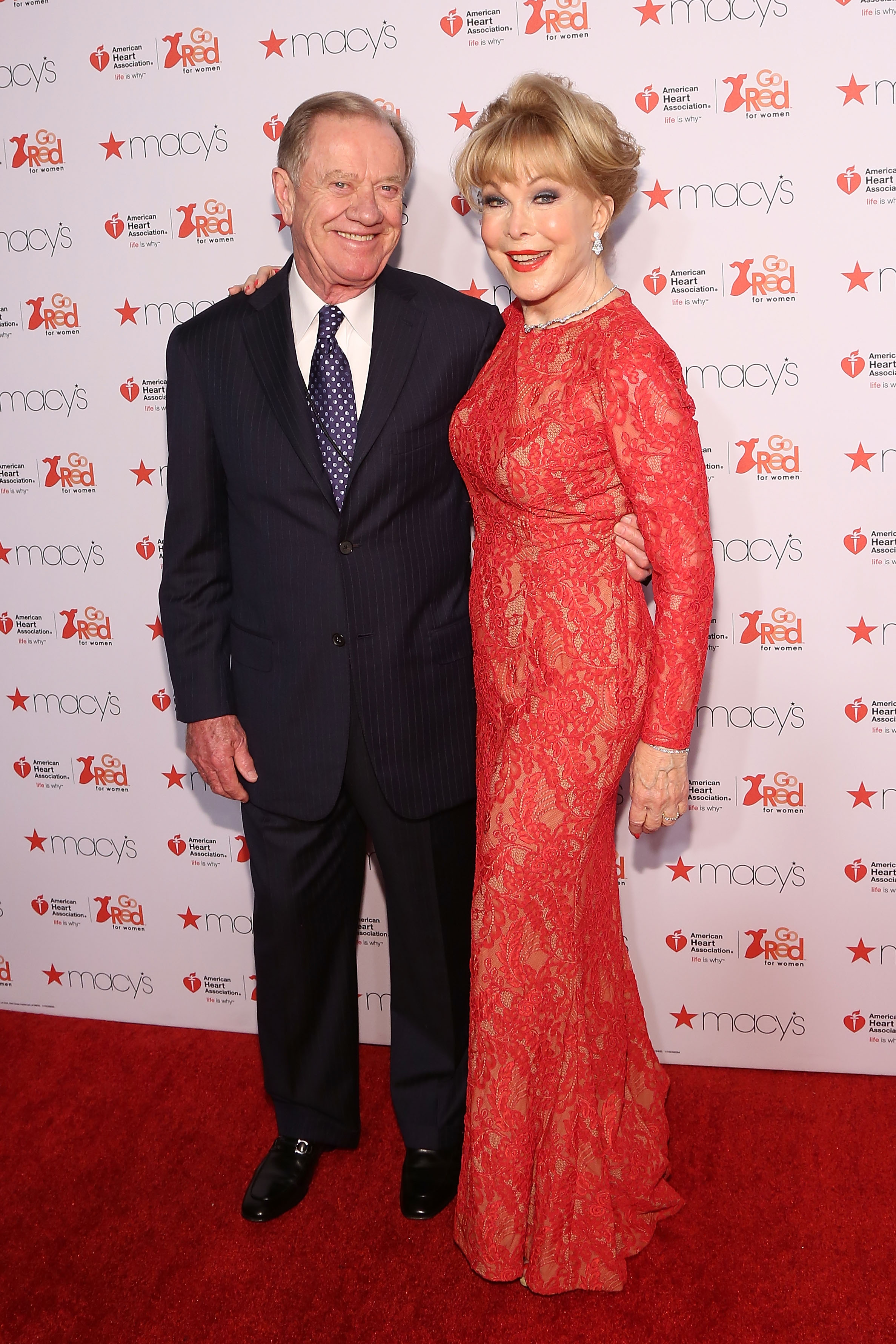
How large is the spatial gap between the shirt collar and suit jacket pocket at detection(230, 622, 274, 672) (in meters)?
0.55

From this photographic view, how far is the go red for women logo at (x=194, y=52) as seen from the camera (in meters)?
2.31

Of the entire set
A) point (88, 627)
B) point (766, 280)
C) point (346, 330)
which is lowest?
point (88, 627)

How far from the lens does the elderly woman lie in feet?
5.53

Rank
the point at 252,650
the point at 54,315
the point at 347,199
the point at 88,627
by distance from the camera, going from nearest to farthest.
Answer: the point at 347,199 < the point at 252,650 < the point at 54,315 < the point at 88,627

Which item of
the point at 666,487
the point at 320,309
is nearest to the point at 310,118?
the point at 320,309

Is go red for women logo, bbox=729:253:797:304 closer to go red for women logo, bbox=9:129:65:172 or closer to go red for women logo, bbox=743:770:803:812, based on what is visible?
go red for women logo, bbox=743:770:803:812

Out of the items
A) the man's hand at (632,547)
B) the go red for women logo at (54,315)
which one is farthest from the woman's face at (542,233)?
the go red for women logo at (54,315)

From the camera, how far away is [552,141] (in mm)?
1723

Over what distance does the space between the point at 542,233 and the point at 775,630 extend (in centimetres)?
103

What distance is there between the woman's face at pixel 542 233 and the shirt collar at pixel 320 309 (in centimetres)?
29

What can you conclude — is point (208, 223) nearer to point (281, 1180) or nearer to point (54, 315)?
point (54, 315)

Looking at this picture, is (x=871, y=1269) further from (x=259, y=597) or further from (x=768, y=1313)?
(x=259, y=597)

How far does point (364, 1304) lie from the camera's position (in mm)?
1947

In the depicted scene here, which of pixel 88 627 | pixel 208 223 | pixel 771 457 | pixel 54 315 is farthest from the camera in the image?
pixel 88 627
